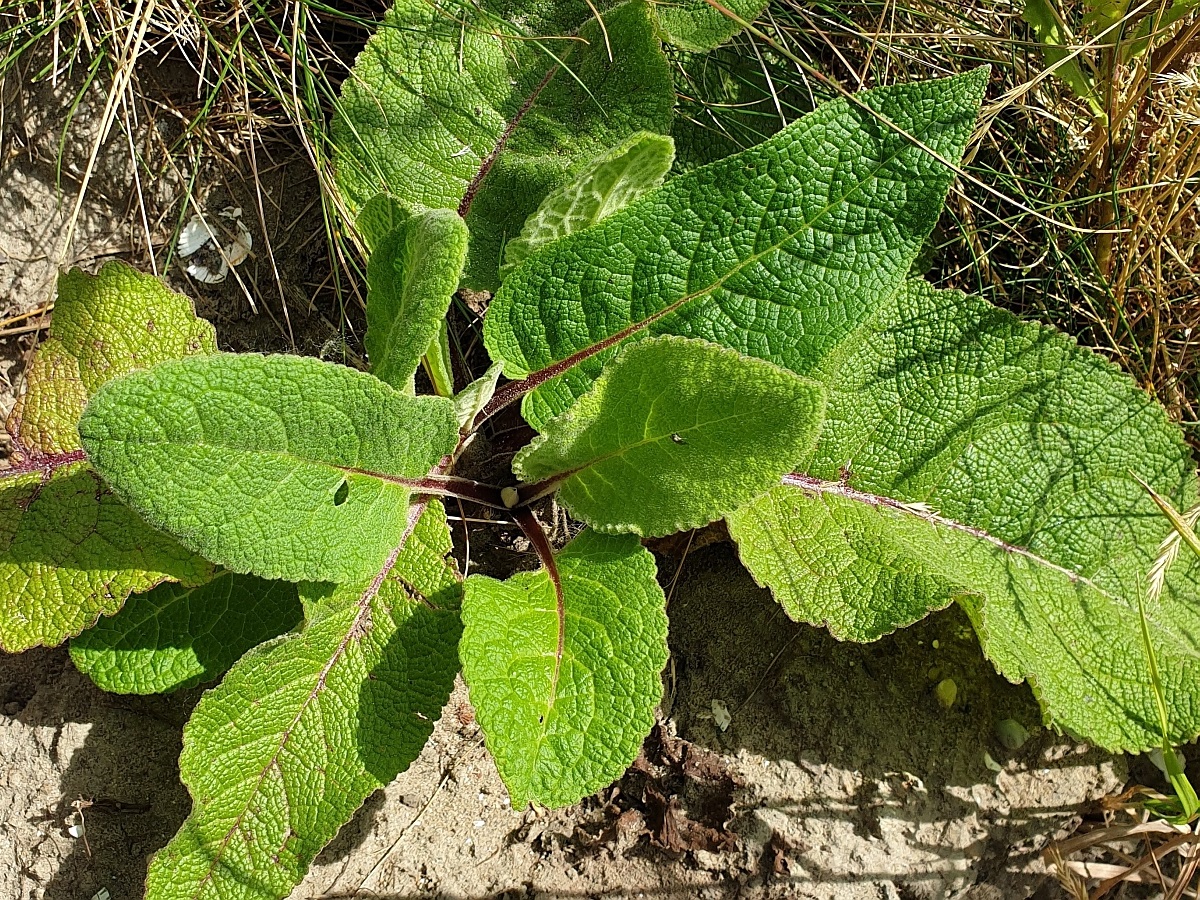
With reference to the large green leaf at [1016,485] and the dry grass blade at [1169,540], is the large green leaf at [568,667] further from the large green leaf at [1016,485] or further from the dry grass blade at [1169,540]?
the dry grass blade at [1169,540]

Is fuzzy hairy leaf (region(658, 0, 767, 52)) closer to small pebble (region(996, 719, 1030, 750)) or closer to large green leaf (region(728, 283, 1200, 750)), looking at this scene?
large green leaf (region(728, 283, 1200, 750))

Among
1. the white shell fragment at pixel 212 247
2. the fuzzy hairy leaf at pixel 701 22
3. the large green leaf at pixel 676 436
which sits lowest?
the large green leaf at pixel 676 436

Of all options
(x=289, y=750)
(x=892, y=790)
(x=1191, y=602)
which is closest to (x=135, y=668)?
(x=289, y=750)

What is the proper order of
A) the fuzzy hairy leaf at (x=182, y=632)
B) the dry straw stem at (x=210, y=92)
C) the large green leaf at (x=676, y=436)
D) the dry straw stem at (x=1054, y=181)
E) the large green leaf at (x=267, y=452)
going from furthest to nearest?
the dry straw stem at (x=1054, y=181) → the dry straw stem at (x=210, y=92) → the fuzzy hairy leaf at (x=182, y=632) → the large green leaf at (x=676, y=436) → the large green leaf at (x=267, y=452)

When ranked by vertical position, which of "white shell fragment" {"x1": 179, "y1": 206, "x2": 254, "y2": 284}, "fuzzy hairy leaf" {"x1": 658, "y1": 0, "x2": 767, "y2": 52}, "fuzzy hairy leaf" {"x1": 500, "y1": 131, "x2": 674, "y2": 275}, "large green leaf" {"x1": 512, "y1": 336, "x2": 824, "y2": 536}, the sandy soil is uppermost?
"fuzzy hairy leaf" {"x1": 658, "y1": 0, "x2": 767, "y2": 52}

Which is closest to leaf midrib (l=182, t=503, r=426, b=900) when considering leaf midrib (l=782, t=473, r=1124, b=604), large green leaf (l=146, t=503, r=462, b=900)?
large green leaf (l=146, t=503, r=462, b=900)

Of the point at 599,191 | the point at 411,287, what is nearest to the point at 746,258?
the point at 599,191

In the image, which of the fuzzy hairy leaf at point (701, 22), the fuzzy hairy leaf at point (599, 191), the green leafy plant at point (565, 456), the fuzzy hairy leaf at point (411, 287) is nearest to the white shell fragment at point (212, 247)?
the green leafy plant at point (565, 456)
